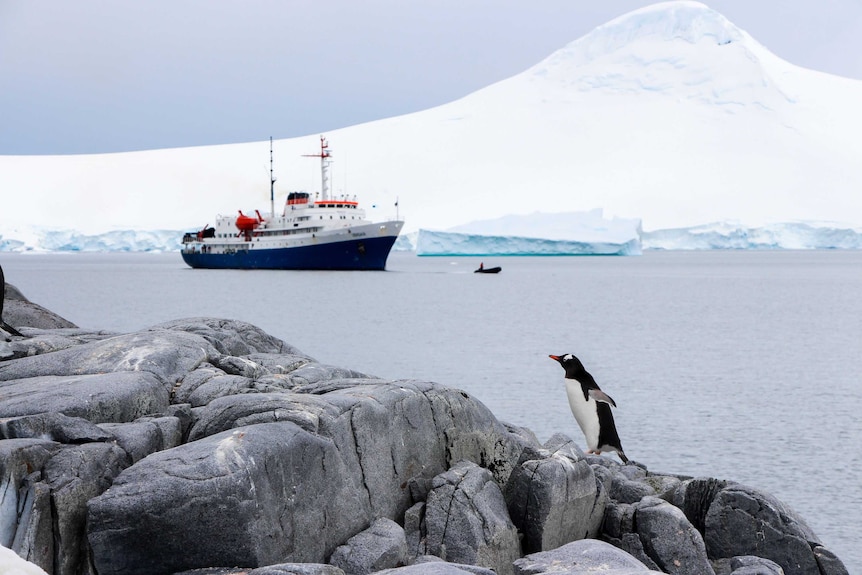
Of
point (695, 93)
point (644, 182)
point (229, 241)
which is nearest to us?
point (229, 241)

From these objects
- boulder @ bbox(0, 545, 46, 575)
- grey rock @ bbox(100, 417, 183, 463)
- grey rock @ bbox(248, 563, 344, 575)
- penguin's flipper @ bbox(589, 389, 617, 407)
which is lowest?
penguin's flipper @ bbox(589, 389, 617, 407)

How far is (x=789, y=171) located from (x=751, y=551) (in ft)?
345

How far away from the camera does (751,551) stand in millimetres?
7270

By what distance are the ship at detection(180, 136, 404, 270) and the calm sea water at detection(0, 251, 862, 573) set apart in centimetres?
123

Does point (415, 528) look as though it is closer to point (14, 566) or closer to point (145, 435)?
point (145, 435)

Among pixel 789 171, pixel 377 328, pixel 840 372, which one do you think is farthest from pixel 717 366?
pixel 789 171

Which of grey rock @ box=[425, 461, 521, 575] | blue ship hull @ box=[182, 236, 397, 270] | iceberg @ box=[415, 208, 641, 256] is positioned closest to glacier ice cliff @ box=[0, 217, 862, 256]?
iceberg @ box=[415, 208, 641, 256]

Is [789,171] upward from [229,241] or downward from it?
upward

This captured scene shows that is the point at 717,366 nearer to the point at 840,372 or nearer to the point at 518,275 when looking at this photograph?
the point at 840,372

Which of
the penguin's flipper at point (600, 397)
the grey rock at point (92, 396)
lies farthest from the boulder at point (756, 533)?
the grey rock at point (92, 396)

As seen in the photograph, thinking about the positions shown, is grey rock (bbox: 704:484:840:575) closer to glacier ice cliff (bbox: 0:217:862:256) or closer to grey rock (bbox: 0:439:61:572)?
grey rock (bbox: 0:439:61:572)

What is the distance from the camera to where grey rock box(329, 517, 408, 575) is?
19.0 ft

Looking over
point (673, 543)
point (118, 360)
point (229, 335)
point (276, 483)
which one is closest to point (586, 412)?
point (673, 543)

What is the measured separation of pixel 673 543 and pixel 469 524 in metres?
1.64
